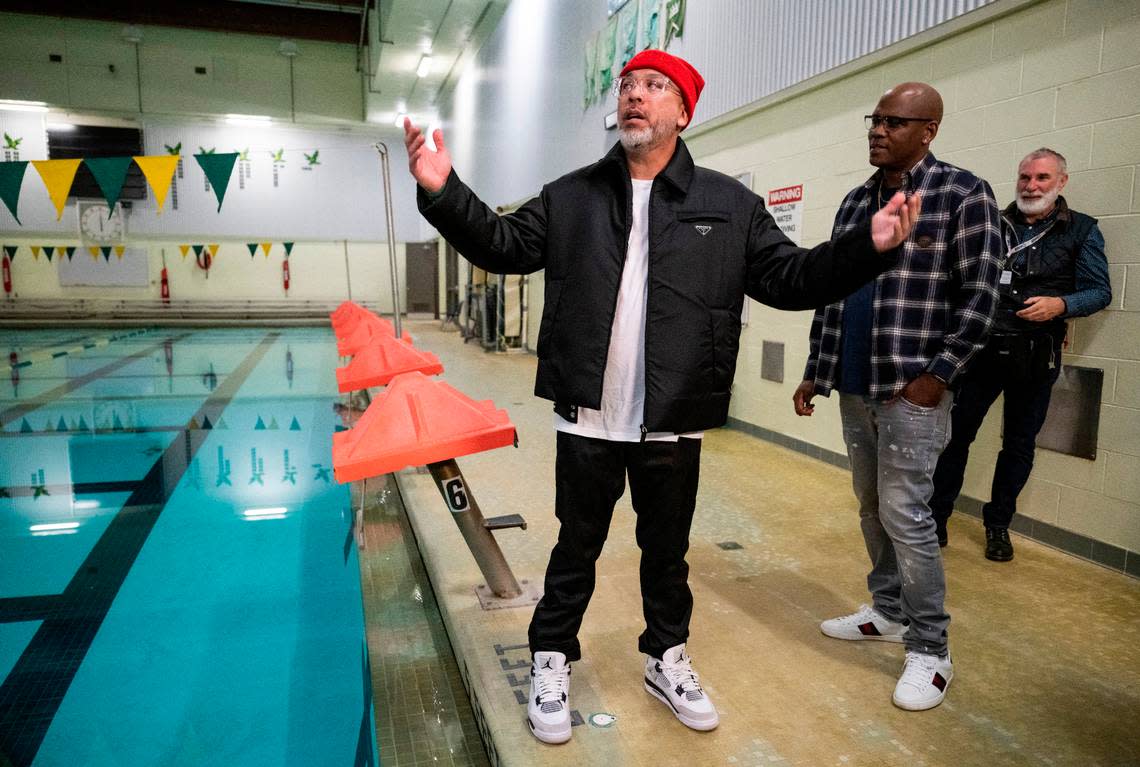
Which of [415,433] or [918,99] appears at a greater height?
[918,99]

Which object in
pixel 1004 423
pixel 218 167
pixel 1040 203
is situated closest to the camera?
A: pixel 1040 203

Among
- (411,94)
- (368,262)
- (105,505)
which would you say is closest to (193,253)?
(368,262)

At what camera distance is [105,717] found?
84.7 inches

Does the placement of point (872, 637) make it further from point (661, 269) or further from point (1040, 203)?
point (1040, 203)

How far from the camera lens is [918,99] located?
1.71 metres

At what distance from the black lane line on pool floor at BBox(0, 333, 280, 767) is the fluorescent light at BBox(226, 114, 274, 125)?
14.1m

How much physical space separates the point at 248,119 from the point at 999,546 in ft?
57.8

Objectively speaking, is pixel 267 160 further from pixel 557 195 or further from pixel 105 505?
pixel 557 195

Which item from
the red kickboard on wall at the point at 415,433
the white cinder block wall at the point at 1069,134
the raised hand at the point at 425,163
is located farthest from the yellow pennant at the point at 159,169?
the raised hand at the point at 425,163

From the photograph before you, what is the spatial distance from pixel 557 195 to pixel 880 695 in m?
1.42

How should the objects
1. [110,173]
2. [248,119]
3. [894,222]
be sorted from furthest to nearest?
[248,119] → [110,173] → [894,222]

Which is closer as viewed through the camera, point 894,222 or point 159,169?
point 894,222

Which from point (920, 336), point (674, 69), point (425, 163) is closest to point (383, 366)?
point (425, 163)

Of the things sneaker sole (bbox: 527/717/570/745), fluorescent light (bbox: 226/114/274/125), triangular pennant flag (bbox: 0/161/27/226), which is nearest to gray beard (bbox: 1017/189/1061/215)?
sneaker sole (bbox: 527/717/570/745)
